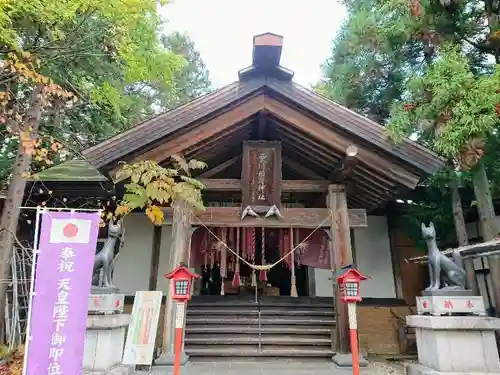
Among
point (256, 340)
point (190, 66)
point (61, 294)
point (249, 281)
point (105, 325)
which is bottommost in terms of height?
point (256, 340)

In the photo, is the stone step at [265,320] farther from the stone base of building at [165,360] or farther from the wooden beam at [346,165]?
the wooden beam at [346,165]

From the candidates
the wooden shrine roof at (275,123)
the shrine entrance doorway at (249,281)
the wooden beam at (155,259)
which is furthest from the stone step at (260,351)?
the wooden shrine roof at (275,123)

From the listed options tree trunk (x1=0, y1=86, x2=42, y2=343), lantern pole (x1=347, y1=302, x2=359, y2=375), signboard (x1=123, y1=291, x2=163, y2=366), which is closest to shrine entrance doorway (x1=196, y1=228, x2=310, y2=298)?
signboard (x1=123, y1=291, x2=163, y2=366)

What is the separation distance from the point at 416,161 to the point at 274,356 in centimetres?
492

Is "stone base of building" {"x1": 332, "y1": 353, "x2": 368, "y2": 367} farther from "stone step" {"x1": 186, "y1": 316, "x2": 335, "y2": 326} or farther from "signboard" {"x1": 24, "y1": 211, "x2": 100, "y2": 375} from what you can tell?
"signboard" {"x1": 24, "y1": 211, "x2": 100, "y2": 375}

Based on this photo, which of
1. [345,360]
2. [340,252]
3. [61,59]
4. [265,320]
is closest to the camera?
[345,360]

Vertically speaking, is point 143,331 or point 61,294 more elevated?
point 61,294

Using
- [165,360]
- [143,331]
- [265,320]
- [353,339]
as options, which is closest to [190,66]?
[265,320]

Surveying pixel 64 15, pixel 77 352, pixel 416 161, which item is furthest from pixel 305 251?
pixel 64 15

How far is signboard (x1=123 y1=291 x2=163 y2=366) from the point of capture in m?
6.16

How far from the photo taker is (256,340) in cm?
815

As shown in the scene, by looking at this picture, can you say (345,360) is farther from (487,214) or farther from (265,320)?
(487,214)

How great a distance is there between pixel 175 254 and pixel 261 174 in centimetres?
236

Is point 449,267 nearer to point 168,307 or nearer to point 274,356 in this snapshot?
point 274,356
